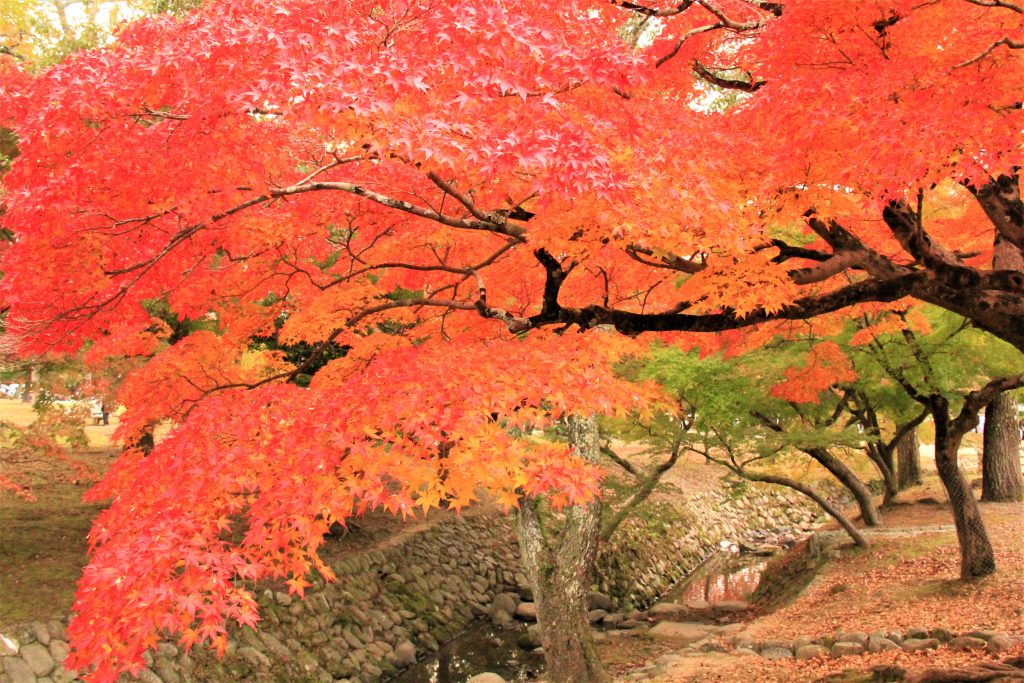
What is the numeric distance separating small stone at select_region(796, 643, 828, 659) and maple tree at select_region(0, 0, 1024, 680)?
4.51 meters

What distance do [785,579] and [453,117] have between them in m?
13.5

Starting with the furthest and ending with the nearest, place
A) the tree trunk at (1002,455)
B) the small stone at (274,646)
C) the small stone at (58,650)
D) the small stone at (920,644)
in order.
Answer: the tree trunk at (1002,455)
the small stone at (274,646)
the small stone at (58,650)
the small stone at (920,644)

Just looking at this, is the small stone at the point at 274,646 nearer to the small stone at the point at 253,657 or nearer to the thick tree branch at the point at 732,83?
the small stone at the point at 253,657

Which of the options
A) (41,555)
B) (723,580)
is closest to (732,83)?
(41,555)

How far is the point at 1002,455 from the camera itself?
53.2 ft

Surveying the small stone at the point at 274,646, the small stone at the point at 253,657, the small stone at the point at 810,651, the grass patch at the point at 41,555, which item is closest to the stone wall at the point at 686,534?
the small stone at the point at 810,651

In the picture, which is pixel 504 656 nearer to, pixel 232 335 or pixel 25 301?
pixel 232 335

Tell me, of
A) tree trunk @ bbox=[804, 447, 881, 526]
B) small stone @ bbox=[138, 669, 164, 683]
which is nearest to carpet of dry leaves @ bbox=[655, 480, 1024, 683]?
tree trunk @ bbox=[804, 447, 881, 526]

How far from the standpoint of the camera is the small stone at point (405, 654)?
12742 mm

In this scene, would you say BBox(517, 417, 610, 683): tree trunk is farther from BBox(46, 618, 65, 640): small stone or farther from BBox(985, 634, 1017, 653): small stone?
BBox(46, 618, 65, 640): small stone

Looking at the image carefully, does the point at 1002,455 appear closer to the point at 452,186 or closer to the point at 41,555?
the point at 452,186

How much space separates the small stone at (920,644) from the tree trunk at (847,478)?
16.6 ft

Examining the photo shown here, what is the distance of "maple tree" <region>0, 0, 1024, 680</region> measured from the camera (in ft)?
15.5

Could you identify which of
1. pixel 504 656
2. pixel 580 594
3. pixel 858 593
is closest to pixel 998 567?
pixel 858 593
